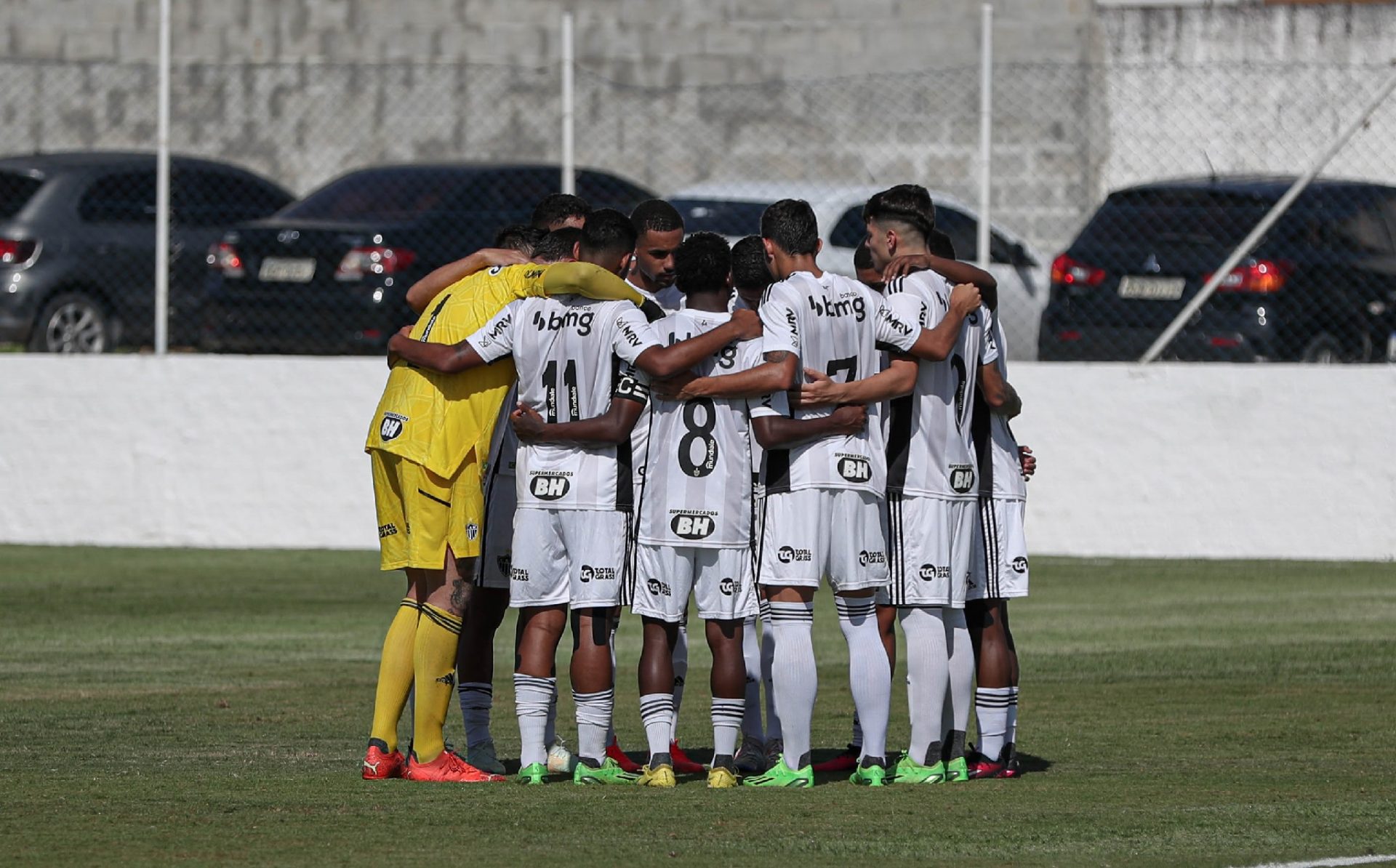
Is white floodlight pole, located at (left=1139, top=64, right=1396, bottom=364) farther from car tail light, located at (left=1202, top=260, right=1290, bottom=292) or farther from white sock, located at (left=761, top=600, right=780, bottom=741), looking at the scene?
white sock, located at (left=761, top=600, right=780, bottom=741)

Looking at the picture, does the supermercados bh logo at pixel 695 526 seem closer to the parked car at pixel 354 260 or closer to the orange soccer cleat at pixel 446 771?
the orange soccer cleat at pixel 446 771

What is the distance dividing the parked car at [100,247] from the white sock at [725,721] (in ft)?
32.2

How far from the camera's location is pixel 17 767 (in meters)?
7.78

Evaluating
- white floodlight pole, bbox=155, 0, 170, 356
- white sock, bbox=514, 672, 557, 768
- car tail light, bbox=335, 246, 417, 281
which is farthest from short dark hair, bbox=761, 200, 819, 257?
white floodlight pole, bbox=155, 0, 170, 356

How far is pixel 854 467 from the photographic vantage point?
7.70m

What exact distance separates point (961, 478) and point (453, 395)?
5.97 ft

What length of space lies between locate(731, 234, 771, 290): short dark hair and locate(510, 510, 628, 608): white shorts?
3.31 feet

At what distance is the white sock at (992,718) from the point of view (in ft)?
26.4

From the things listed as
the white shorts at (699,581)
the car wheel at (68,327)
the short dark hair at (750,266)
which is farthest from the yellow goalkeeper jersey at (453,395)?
the car wheel at (68,327)

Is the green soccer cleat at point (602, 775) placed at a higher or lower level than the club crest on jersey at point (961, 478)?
lower

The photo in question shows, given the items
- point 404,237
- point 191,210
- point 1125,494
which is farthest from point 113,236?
point 1125,494

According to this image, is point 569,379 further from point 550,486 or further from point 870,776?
point 870,776

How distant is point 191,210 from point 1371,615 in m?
9.18

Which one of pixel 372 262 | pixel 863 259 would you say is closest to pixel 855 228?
pixel 372 262
